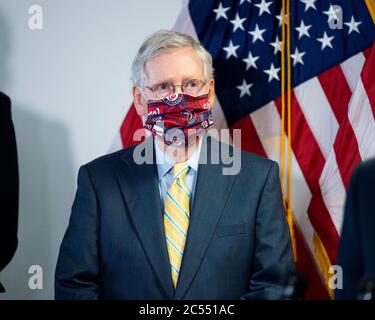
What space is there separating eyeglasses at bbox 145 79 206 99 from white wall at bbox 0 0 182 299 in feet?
1.75

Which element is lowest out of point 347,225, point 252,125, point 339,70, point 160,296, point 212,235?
point 160,296

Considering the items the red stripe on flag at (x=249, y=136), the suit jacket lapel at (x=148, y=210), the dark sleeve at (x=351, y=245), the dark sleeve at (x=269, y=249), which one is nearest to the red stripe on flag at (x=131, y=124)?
the red stripe on flag at (x=249, y=136)

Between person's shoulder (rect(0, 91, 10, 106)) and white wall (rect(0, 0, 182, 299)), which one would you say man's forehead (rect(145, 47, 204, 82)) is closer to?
white wall (rect(0, 0, 182, 299))

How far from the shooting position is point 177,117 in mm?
1806

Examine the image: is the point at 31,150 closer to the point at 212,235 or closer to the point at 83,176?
the point at 83,176

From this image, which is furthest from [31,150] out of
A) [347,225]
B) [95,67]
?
[347,225]

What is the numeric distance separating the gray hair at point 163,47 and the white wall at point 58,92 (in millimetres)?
473

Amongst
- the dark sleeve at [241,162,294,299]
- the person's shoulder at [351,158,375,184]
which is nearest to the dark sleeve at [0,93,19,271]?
the dark sleeve at [241,162,294,299]

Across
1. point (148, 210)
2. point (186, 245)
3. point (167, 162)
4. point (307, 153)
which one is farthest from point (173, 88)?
point (307, 153)

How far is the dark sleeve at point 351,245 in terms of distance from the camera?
1.04 meters

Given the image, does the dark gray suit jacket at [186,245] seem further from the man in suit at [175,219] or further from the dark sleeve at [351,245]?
the dark sleeve at [351,245]

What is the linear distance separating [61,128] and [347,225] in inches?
60.5

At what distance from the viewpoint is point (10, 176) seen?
86.4 inches

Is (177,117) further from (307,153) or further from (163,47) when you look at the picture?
(307,153)
